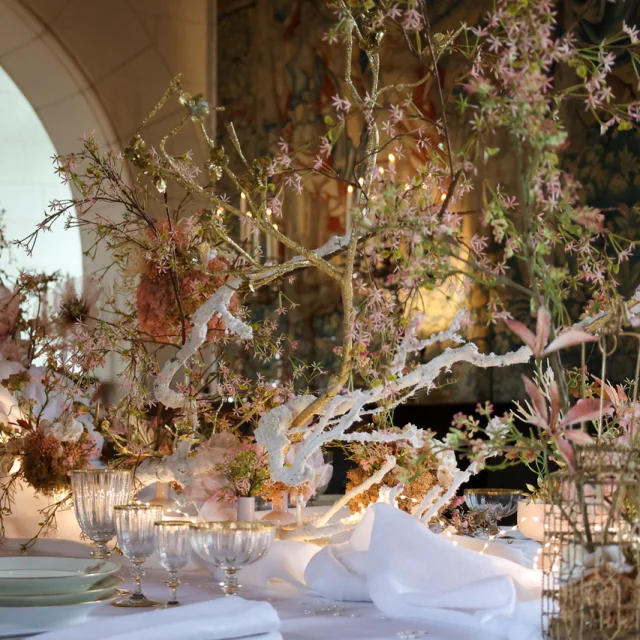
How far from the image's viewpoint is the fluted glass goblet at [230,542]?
1224 millimetres

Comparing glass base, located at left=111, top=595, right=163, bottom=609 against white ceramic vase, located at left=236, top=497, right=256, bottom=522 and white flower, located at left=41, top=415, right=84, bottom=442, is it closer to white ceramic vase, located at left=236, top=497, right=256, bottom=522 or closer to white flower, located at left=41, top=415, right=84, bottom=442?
white ceramic vase, located at left=236, top=497, right=256, bottom=522

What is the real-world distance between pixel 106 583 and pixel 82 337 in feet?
2.12

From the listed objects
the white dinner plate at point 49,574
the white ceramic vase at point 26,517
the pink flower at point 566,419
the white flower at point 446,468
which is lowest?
the white dinner plate at point 49,574

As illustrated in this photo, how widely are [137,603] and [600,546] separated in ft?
2.08

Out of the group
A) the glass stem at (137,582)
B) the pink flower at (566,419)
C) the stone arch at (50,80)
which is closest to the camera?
the pink flower at (566,419)

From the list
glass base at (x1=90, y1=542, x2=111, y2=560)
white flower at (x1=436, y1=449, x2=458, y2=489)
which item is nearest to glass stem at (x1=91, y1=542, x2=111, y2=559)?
glass base at (x1=90, y1=542, x2=111, y2=560)

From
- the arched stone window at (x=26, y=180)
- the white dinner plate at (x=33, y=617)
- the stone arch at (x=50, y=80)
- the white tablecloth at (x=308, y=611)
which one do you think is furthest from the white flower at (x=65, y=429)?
the arched stone window at (x=26, y=180)

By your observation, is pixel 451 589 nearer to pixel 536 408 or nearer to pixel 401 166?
pixel 536 408

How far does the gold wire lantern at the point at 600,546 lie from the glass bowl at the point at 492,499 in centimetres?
89

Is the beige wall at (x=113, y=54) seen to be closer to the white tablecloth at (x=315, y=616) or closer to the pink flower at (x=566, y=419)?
the white tablecloth at (x=315, y=616)

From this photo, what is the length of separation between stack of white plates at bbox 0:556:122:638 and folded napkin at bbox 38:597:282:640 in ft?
0.17

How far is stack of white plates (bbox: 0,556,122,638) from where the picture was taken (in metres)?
1.12

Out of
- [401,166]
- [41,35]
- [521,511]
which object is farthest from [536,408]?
[41,35]

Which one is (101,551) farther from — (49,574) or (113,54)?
(113,54)
